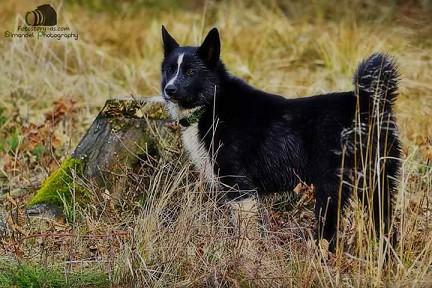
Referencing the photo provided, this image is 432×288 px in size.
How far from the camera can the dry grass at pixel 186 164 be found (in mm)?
4762

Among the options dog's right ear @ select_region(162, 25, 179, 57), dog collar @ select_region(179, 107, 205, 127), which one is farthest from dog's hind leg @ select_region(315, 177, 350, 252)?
dog's right ear @ select_region(162, 25, 179, 57)

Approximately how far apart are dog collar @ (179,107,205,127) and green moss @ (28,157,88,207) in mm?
848

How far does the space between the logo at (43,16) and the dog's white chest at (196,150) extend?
4.70 metres

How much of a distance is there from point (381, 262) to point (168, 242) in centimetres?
124

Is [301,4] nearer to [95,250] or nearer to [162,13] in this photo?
[162,13]

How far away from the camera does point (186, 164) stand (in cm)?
560

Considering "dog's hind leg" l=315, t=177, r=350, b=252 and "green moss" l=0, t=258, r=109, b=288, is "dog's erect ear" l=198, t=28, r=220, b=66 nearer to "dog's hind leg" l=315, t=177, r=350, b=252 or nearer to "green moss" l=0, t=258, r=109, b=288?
"dog's hind leg" l=315, t=177, r=350, b=252

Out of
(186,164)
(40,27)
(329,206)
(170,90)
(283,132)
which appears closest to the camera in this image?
(329,206)

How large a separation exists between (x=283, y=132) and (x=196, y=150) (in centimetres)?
64

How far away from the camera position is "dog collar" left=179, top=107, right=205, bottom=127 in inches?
238

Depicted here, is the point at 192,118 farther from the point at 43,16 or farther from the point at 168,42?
the point at 43,16

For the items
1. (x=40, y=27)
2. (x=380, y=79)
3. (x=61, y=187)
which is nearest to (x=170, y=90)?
(x=61, y=187)

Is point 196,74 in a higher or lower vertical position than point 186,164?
higher

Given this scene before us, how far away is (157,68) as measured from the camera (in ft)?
34.6
